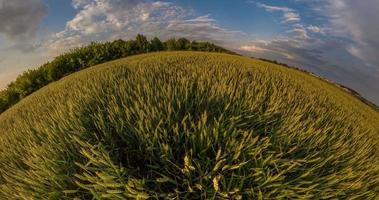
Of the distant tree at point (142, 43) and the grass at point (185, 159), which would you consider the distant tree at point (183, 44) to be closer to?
the distant tree at point (142, 43)

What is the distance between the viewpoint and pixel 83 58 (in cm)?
1695

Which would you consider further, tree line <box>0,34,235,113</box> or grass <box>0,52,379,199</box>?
tree line <box>0,34,235,113</box>

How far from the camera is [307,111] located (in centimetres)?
764

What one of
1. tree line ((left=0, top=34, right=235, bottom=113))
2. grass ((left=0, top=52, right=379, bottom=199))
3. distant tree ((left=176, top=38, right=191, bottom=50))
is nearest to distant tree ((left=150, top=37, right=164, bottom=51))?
tree line ((left=0, top=34, right=235, bottom=113))

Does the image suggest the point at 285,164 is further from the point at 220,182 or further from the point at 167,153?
the point at 167,153

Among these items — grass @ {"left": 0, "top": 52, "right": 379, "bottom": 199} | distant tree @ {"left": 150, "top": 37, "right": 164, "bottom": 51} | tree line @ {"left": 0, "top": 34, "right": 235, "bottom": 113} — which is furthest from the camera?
distant tree @ {"left": 150, "top": 37, "right": 164, "bottom": 51}

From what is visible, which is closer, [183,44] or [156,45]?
[183,44]

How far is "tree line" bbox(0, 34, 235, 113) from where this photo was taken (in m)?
16.7

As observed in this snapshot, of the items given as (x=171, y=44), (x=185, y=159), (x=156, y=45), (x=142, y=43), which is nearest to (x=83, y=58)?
(x=142, y=43)

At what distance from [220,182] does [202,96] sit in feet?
5.65

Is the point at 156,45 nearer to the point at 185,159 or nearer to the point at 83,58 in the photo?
the point at 83,58

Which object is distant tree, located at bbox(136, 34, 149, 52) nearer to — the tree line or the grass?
the tree line

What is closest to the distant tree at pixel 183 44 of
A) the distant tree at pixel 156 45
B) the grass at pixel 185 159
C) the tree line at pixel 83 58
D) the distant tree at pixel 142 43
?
the tree line at pixel 83 58

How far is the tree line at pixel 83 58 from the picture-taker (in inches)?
656
